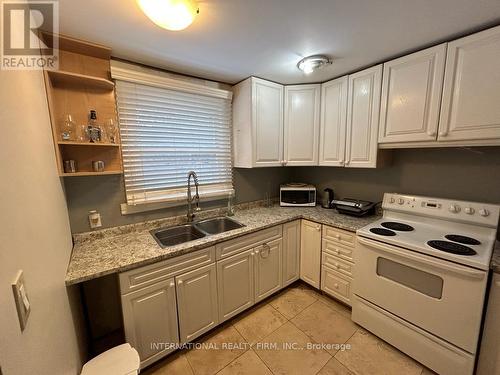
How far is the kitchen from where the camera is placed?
1.16 m

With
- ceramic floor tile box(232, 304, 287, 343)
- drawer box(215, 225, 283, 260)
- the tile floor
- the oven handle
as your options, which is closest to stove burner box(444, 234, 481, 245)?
the oven handle

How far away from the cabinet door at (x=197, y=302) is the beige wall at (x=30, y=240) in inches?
24.9

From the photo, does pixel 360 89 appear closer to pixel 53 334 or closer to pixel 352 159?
pixel 352 159

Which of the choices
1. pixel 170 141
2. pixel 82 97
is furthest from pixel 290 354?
pixel 82 97

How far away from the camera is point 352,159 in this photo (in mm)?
2160

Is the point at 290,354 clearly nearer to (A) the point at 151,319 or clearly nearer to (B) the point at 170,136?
(A) the point at 151,319

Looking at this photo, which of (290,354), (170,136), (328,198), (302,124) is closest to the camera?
(290,354)

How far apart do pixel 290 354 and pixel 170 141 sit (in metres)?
2.07

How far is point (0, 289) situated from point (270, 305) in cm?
213

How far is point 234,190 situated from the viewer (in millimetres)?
2518

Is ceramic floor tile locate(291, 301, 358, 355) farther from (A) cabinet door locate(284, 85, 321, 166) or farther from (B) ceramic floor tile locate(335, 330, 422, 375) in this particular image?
(A) cabinet door locate(284, 85, 321, 166)

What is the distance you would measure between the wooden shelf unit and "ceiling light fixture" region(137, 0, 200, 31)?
2.49 feet

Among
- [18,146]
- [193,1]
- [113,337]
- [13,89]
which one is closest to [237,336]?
[113,337]

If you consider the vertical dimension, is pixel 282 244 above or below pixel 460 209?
below
